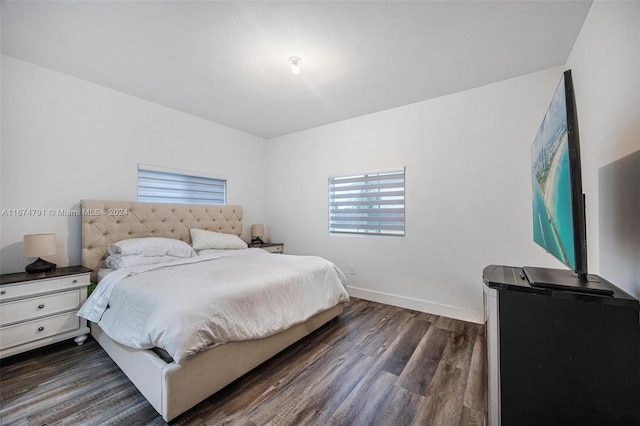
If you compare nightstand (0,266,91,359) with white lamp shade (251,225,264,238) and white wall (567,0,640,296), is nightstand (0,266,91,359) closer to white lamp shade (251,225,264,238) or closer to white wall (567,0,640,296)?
white lamp shade (251,225,264,238)

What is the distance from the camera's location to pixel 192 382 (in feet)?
4.67

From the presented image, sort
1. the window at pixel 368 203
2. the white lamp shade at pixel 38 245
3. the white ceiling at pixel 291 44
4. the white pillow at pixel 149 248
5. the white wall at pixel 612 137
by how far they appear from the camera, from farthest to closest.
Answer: the window at pixel 368 203 < the white pillow at pixel 149 248 < the white lamp shade at pixel 38 245 < the white ceiling at pixel 291 44 < the white wall at pixel 612 137

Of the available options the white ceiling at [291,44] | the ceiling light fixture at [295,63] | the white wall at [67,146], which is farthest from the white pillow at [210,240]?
the ceiling light fixture at [295,63]

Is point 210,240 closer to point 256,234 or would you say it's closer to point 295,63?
point 256,234

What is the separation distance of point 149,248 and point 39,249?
76 cm

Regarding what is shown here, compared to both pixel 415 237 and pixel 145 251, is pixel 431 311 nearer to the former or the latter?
pixel 415 237

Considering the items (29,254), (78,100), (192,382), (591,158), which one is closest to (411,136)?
(591,158)

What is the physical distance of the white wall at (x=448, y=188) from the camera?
8.05 feet

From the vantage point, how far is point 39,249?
2.06m

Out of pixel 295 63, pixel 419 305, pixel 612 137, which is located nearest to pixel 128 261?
pixel 295 63

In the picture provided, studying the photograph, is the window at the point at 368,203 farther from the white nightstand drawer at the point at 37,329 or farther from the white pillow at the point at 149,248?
the white nightstand drawer at the point at 37,329

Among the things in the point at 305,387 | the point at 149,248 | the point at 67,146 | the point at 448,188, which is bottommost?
the point at 305,387

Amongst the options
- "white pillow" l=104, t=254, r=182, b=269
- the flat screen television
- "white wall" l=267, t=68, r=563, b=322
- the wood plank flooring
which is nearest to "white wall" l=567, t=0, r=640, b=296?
the flat screen television

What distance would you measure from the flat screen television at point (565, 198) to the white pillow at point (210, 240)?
3081 mm
